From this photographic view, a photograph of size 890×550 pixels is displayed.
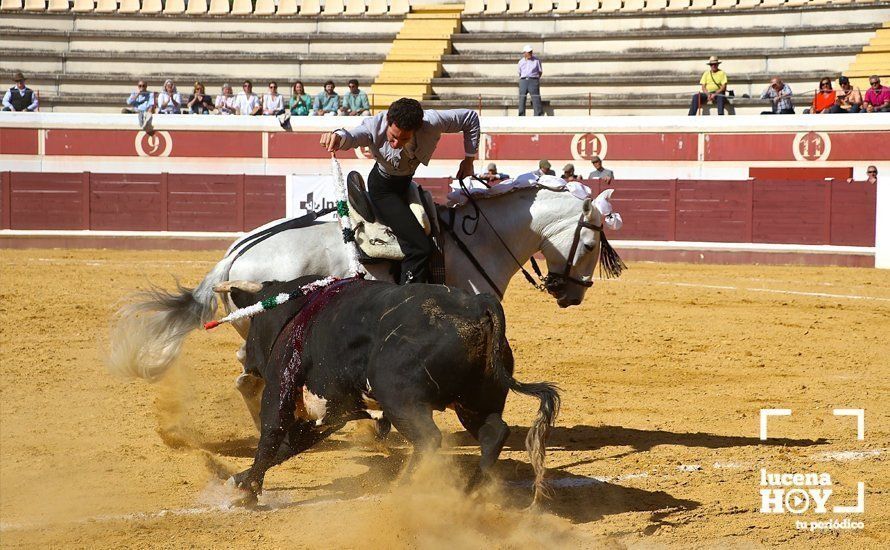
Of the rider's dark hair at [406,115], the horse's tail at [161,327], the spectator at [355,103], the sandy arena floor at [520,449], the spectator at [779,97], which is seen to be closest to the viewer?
the sandy arena floor at [520,449]

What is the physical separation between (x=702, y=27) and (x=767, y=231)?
5.31 meters

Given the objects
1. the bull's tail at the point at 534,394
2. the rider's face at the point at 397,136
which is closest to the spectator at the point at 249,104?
the rider's face at the point at 397,136

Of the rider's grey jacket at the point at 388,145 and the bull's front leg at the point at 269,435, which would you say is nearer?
the bull's front leg at the point at 269,435

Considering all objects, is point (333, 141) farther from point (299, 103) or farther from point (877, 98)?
point (299, 103)

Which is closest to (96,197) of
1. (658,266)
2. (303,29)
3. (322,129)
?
(322,129)

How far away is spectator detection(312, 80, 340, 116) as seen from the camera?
18.2 m

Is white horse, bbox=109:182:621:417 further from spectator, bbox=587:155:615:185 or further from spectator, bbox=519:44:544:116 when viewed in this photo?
spectator, bbox=519:44:544:116

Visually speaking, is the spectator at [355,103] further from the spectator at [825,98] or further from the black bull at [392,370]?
the black bull at [392,370]

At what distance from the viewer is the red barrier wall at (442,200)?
15.4 metres

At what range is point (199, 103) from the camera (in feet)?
61.6

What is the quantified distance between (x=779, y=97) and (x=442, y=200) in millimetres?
5332

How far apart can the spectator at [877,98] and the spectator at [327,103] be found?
27.1 feet

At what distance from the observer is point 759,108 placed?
1752 cm

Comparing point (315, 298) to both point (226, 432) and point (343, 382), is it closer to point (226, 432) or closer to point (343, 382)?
point (343, 382)
